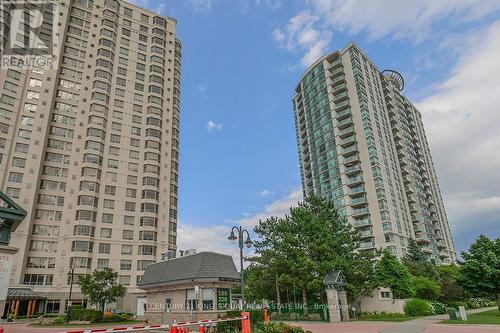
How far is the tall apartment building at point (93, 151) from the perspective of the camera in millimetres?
55188

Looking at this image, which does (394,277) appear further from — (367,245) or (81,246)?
(81,246)

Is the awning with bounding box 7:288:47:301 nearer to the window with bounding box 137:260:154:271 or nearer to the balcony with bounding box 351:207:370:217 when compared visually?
the window with bounding box 137:260:154:271

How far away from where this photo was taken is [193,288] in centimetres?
2595

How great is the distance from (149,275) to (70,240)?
31.3m

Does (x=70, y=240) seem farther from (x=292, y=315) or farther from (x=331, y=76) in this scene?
(x=331, y=76)

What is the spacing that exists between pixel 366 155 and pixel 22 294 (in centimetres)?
6829

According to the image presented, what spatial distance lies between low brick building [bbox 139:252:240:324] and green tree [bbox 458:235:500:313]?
20470 millimetres

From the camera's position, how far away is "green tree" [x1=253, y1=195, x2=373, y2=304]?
33.8 metres

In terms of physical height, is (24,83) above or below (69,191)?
above

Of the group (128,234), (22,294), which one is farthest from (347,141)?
(22,294)

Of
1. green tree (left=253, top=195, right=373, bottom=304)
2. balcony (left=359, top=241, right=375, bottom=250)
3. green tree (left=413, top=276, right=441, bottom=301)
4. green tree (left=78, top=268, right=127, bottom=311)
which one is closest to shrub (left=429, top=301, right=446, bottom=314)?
green tree (left=413, top=276, right=441, bottom=301)

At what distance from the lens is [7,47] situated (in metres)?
61.3

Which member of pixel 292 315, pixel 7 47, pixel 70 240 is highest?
pixel 7 47

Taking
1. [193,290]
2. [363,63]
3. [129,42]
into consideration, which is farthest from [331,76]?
[193,290]
